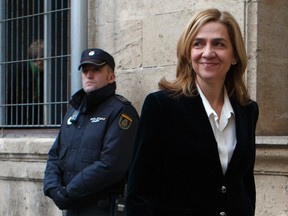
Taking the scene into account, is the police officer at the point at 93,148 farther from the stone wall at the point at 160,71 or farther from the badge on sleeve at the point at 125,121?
the stone wall at the point at 160,71

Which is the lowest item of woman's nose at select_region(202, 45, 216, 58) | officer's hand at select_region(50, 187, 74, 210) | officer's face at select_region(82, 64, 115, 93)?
officer's hand at select_region(50, 187, 74, 210)

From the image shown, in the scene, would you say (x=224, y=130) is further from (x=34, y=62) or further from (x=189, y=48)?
(x=34, y=62)

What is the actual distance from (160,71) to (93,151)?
131 cm

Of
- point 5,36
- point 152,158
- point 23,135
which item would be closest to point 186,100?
point 152,158

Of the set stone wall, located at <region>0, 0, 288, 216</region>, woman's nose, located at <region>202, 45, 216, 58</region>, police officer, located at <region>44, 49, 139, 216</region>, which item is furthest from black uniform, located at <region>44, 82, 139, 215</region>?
woman's nose, located at <region>202, 45, 216, 58</region>

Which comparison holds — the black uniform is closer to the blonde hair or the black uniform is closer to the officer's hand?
the officer's hand

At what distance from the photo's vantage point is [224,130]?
107 inches

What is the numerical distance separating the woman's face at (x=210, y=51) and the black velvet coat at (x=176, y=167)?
139mm

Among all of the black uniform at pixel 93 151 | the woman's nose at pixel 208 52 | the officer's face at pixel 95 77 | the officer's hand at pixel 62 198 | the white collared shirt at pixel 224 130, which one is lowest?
the officer's hand at pixel 62 198

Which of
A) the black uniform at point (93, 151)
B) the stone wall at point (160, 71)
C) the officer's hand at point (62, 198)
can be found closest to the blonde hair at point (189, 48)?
the black uniform at point (93, 151)

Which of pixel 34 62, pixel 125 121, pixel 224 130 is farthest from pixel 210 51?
pixel 34 62

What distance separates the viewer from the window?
6.53 meters

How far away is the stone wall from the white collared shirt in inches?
72.5

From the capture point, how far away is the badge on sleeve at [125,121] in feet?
14.2
